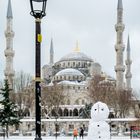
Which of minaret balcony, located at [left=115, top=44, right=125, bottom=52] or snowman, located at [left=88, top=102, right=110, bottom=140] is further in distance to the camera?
minaret balcony, located at [left=115, top=44, right=125, bottom=52]

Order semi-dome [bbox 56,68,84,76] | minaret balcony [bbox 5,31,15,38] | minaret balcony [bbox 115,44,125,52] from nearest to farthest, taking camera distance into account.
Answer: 1. minaret balcony [bbox 115,44,125,52]
2. minaret balcony [bbox 5,31,15,38]
3. semi-dome [bbox 56,68,84,76]

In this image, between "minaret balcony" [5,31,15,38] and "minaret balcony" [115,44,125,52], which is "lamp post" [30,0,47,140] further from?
"minaret balcony" [5,31,15,38]

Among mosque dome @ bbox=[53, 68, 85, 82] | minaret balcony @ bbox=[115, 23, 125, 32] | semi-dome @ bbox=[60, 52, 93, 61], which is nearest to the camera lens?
minaret balcony @ bbox=[115, 23, 125, 32]

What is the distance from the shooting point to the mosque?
65812 mm

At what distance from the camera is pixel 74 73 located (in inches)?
3388

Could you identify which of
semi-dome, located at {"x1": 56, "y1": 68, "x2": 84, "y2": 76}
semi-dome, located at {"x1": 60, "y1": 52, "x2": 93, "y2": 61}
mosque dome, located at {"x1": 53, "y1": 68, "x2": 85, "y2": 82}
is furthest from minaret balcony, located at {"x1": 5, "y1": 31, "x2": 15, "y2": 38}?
semi-dome, located at {"x1": 60, "y1": 52, "x2": 93, "y2": 61}

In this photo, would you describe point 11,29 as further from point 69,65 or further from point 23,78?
point 69,65

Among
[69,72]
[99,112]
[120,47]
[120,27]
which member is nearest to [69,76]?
[69,72]

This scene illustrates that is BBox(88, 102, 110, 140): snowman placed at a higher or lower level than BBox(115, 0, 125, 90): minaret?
lower

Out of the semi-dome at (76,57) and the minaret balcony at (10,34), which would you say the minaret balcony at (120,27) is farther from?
the semi-dome at (76,57)

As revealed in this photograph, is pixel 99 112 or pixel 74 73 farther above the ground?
pixel 74 73

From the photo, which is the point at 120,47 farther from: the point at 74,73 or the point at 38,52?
the point at 38,52

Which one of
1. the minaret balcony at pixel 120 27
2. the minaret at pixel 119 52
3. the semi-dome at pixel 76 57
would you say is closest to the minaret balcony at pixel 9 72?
the minaret at pixel 119 52

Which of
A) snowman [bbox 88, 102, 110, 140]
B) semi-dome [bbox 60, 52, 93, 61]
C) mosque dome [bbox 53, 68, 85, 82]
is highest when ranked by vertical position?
semi-dome [bbox 60, 52, 93, 61]
